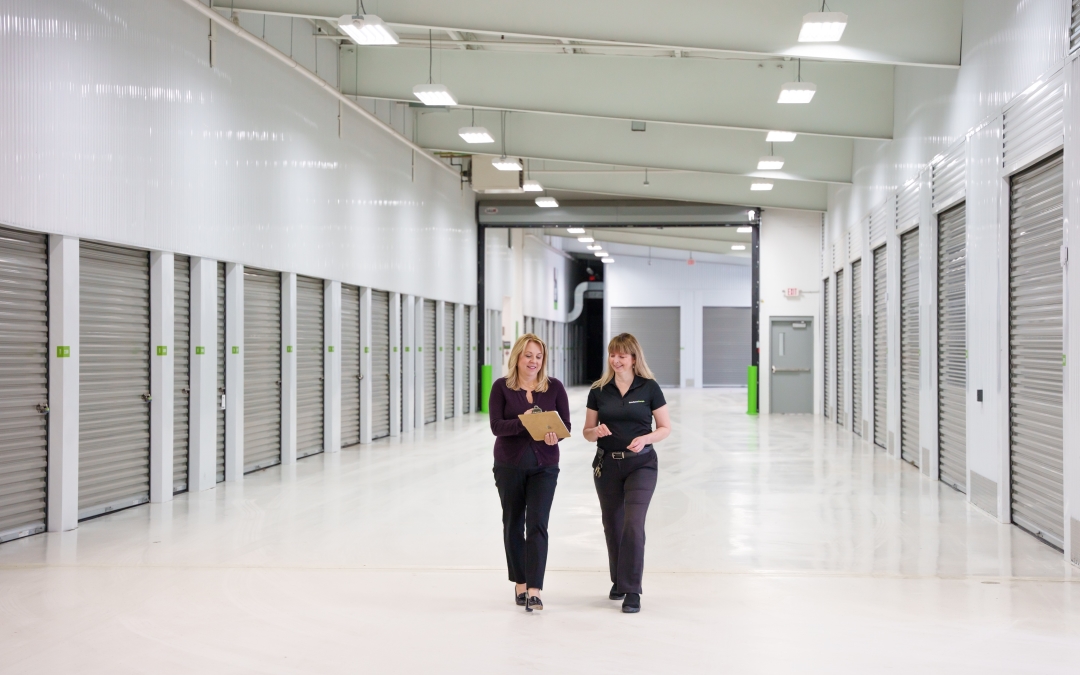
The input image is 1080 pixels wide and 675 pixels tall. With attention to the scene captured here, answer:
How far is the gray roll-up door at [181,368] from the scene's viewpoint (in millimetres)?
10414

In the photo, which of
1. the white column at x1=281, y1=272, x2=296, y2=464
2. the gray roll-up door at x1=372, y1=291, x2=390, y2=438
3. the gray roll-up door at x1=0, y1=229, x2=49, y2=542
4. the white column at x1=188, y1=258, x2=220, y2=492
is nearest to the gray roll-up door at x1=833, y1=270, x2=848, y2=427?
the gray roll-up door at x1=372, y1=291, x2=390, y2=438

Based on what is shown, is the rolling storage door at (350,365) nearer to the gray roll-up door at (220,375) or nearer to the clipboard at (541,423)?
the gray roll-up door at (220,375)

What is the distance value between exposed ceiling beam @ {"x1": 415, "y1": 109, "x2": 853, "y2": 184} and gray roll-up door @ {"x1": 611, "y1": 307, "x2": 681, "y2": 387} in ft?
60.9

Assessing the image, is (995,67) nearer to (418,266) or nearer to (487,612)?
(487,612)

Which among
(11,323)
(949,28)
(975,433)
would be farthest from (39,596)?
(949,28)

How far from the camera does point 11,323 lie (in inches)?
309

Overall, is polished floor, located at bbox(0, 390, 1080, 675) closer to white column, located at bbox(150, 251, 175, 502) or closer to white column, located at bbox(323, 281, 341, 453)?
white column, located at bbox(150, 251, 175, 502)

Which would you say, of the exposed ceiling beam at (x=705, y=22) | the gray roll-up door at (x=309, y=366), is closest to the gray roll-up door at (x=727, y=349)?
the gray roll-up door at (x=309, y=366)

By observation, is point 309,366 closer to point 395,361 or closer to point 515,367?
point 395,361

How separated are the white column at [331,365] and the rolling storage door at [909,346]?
316 inches

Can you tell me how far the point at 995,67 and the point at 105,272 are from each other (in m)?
8.40

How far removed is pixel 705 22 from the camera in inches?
404

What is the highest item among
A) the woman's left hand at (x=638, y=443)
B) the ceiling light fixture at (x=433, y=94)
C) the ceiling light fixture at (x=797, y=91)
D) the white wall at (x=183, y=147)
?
the ceiling light fixture at (x=433, y=94)

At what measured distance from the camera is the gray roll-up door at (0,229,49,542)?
307 inches
